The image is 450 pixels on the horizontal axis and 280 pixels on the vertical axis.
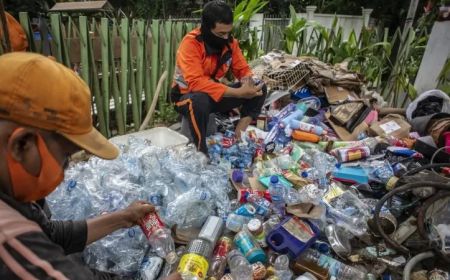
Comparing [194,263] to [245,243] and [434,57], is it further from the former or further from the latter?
[434,57]

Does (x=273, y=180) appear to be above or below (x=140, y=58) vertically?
below

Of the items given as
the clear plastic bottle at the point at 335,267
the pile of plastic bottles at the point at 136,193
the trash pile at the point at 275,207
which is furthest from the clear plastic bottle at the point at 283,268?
the pile of plastic bottles at the point at 136,193

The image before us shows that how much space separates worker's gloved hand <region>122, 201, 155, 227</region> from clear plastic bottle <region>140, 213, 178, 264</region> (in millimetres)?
27

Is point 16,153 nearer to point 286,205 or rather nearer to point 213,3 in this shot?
point 286,205

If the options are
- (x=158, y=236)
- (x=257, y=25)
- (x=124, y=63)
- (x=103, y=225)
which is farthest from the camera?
(x=257, y=25)

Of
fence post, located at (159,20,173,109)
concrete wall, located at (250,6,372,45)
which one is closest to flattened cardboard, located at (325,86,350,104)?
fence post, located at (159,20,173,109)

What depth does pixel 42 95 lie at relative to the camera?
899 millimetres

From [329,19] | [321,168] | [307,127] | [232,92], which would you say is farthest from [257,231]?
[329,19]

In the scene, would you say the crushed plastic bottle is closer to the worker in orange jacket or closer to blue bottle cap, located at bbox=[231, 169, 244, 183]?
blue bottle cap, located at bbox=[231, 169, 244, 183]

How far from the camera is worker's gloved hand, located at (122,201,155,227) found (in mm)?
1746

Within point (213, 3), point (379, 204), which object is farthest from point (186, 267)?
point (213, 3)

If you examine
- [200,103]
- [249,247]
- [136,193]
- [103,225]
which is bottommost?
[249,247]

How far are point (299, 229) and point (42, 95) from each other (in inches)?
70.6

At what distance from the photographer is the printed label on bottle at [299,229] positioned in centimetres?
214
